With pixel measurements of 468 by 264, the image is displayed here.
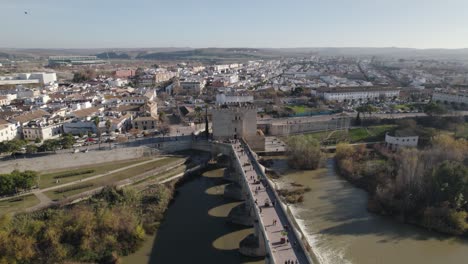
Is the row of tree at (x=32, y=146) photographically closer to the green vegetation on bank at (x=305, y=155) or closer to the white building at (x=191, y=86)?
the green vegetation on bank at (x=305, y=155)

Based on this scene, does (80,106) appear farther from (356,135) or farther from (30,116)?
(356,135)

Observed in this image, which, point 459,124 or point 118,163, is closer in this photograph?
point 118,163

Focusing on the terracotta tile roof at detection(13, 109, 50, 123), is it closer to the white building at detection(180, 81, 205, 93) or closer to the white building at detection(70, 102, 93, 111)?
the white building at detection(70, 102, 93, 111)

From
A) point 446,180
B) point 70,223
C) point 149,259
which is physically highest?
point 446,180

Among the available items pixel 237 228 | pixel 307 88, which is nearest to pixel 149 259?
pixel 237 228

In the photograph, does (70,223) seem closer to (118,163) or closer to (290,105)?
(118,163)

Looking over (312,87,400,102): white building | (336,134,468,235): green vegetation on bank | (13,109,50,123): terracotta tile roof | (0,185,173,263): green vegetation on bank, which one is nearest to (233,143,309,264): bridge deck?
(0,185,173,263): green vegetation on bank
